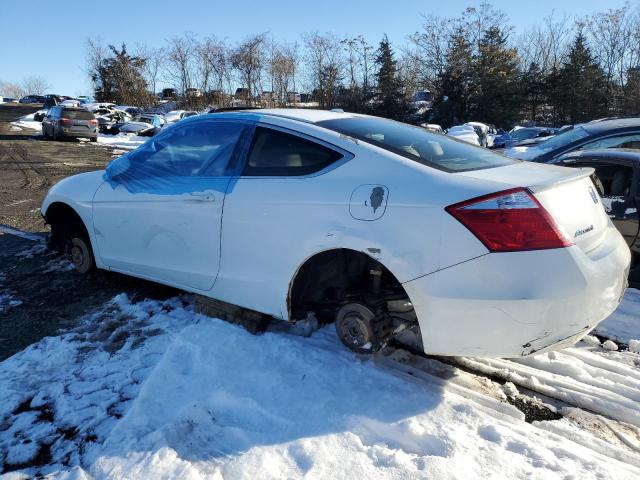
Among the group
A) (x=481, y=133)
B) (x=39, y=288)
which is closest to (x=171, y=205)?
(x=39, y=288)

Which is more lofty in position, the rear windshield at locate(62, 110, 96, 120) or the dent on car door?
the rear windshield at locate(62, 110, 96, 120)

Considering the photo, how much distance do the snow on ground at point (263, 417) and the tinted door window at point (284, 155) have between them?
112 cm

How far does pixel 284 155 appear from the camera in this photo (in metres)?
3.02

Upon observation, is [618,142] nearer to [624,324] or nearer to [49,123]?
[624,324]

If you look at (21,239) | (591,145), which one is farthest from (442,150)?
(21,239)

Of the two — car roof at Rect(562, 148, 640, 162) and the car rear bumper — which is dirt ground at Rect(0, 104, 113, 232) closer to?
the car rear bumper

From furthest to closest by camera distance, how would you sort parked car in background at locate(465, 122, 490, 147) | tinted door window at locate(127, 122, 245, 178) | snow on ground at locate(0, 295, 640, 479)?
1. parked car in background at locate(465, 122, 490, 147)
2. tinted door window at locate(127, 122, 245, 178)
3. snow on ground at locate(0, 295, 640, 479)

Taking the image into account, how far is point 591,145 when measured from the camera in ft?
17.5

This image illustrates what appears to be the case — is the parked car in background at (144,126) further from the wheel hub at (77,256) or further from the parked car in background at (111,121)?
the wheel hub at (77,256)

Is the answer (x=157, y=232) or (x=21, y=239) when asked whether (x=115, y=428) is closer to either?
(x=157, y=232)

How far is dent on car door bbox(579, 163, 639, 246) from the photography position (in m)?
4.18

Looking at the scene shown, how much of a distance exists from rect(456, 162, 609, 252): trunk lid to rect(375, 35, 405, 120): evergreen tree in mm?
40611

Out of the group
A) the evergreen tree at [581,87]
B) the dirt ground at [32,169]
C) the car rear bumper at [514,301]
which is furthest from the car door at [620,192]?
the evergreen tree at [581,87]

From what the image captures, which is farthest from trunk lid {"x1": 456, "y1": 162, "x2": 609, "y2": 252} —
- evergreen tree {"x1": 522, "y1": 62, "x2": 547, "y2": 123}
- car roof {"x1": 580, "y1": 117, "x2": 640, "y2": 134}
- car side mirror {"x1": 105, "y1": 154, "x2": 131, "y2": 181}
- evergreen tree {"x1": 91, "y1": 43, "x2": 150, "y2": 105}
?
evergreen tree {"x1": 91, "y1": 43, "x2": 150, "y2": 105}
